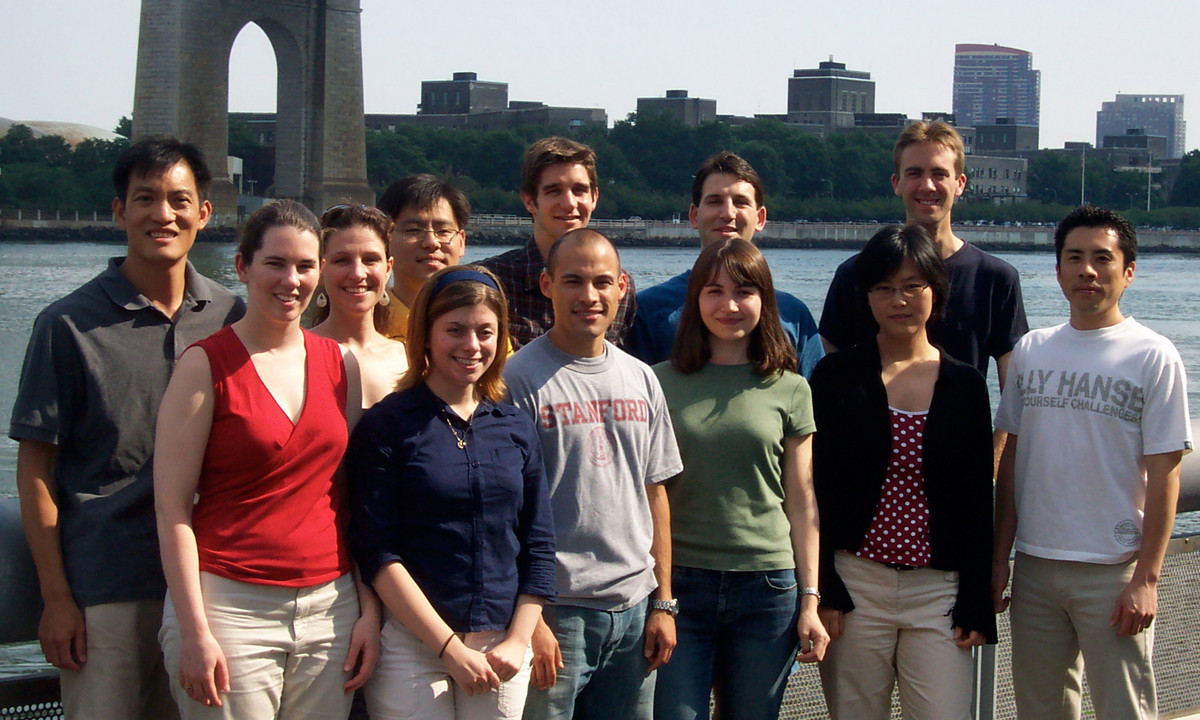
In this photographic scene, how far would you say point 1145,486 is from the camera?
2580 mm

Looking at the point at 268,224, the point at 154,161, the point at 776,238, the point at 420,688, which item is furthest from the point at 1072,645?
the point at 776,238

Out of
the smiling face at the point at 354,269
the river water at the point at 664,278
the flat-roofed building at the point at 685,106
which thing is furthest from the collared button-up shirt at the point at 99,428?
the flat-roofed building at the point at 685,106

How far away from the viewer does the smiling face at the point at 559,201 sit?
304 centimetres

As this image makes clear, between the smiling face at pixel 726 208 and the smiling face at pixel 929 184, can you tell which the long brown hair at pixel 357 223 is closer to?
the smiling face at pixel 726 208

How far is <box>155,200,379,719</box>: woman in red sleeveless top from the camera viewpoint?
6.95 feet

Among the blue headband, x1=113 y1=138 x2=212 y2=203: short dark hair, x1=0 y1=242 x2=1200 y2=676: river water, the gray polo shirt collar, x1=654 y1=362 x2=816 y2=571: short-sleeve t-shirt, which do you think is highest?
x1=113 y1=138 x2=212 y2=203: short dark hair

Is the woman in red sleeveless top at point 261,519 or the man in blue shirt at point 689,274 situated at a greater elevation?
the man in blue shirt at point 689,274

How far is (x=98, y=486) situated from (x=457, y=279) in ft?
2.32

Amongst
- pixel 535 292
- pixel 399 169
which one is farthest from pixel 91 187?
pixel 535 292

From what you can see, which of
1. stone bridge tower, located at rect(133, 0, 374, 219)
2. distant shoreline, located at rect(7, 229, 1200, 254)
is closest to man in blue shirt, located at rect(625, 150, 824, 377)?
stone bridge tower, located at rect(133, 0, 374, 219)

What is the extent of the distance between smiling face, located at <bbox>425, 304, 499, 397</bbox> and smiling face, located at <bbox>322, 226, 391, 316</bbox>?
0.29 metres

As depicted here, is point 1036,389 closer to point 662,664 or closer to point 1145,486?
point 1145,486

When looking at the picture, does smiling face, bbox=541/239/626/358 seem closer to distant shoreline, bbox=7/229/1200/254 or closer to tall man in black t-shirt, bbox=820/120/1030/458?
tall man in black t-shirt, bbox=820/120/1030/458

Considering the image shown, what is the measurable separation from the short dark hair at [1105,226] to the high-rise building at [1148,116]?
20180 centimetres
